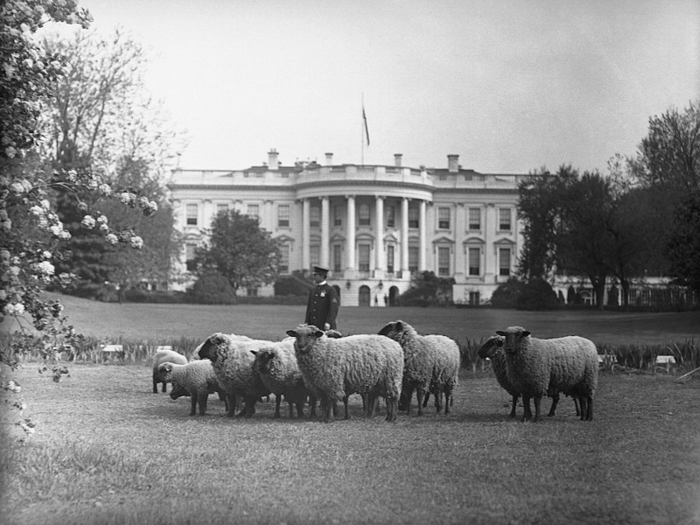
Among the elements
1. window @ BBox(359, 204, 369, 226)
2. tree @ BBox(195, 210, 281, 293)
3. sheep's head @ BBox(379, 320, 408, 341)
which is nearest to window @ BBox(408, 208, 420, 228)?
window @ BBox(359, 204, 369, 226)

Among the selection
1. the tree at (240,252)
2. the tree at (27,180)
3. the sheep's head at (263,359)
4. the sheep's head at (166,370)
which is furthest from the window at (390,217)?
the tree at (27,180)

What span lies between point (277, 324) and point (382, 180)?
10.1 ft

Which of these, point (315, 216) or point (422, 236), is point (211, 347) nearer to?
point (315, 216)

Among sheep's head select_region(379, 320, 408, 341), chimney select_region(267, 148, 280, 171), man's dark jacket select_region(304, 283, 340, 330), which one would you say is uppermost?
chimney select_region(267, 148, 280, 171)

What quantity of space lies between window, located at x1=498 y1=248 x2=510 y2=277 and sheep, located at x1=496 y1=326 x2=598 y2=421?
2.67m

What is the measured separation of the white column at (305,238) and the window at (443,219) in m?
1.97

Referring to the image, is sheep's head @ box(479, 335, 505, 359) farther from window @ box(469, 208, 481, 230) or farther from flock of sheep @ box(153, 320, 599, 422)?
window @ box(469, 208, 481, 230)

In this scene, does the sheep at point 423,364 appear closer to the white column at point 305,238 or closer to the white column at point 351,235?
the white column at point 351,235

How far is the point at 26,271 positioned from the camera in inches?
252

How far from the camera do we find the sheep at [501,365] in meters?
8.15

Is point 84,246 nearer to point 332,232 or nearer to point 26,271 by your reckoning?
point 332,232

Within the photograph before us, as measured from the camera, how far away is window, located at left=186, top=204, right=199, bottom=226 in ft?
38.8

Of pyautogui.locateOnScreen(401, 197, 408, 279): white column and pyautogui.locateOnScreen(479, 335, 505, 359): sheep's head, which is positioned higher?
pyautogui.locateOnScreen(401, 197, 408, 279): white column

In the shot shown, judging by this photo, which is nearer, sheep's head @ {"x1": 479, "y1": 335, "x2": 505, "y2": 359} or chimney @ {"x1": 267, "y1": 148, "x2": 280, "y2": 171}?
sheep's head @ {"x1": 479, "y1": 335, "x2": 505, "y2": 359}
